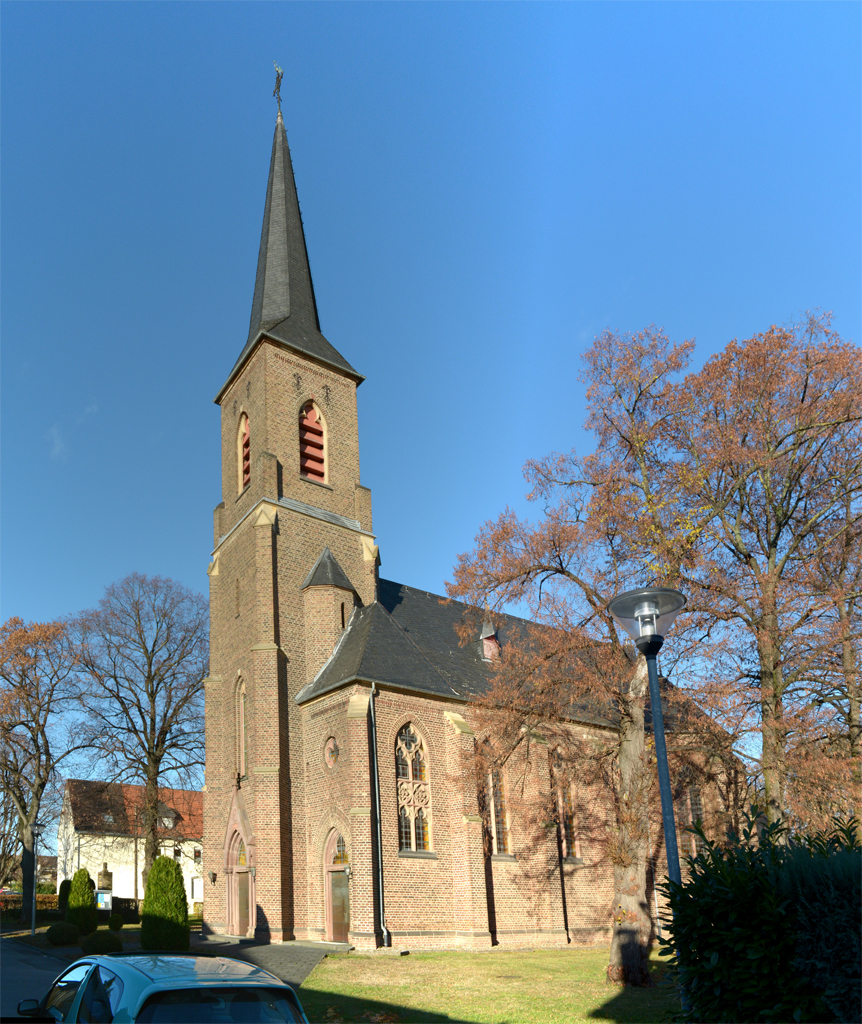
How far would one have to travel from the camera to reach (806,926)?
6094mm

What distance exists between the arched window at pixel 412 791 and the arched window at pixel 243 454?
10.9 m

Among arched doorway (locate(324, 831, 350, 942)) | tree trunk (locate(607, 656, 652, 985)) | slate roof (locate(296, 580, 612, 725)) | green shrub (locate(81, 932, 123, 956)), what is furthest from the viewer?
slate roof (locate(296, 580, 612, 725))

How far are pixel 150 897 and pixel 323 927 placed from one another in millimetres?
4568

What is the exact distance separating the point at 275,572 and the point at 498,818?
32.5 feet

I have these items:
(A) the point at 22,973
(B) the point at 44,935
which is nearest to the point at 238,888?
(A) the point at 22,973

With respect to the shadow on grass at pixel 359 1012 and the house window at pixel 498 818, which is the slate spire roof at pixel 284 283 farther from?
the shadow on grass at pixel 359 1012

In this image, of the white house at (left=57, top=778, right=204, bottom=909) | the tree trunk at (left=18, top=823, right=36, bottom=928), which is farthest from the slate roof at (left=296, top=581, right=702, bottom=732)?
the white house at (left=57, top=778, right=204, bottom=909)

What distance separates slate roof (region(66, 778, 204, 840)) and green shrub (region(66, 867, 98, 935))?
6.39 meters

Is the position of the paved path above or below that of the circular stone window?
below

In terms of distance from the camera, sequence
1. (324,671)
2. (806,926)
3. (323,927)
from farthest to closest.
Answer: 1. (324,671)
2. (323,927)
3. (806,926)

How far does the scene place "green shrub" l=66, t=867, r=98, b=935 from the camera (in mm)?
28406

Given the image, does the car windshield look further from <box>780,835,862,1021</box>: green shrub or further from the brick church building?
the brick church building

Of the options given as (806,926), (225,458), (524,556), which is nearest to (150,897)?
(524,556)

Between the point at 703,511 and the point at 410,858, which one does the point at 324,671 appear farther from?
the point at 703,511
